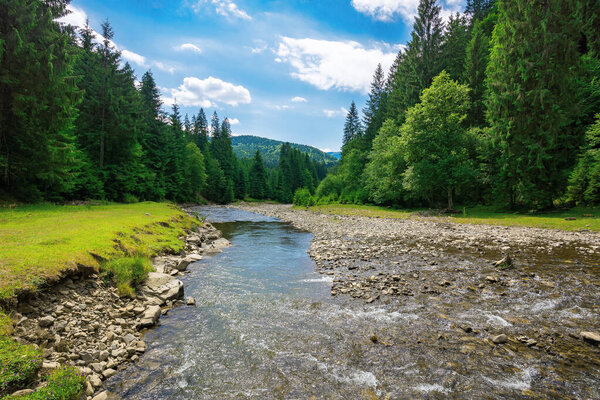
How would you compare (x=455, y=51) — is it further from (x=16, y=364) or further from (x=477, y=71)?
(x=16, y=364)

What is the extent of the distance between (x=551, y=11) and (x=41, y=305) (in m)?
39.6

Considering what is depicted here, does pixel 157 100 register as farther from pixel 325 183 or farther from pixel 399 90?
pixel 399 90

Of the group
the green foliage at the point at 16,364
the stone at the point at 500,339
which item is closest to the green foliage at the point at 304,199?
the stone at the point at 500,339

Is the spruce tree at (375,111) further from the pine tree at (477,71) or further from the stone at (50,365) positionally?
the stone at (50,365)

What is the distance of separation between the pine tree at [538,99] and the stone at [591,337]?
23584 millimetres

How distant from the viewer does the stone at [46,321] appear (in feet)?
17.6

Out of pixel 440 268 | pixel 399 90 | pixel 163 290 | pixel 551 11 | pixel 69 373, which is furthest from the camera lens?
pixel 399 90

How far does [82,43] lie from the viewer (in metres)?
34.3

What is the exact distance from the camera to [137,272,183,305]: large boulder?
26.7 ft

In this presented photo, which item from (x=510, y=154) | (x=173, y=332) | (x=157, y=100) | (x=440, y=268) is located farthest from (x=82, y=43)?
(x=510, y=154)

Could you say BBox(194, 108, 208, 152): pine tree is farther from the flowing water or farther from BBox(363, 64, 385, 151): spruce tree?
the flowing water

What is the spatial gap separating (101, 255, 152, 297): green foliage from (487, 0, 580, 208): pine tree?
3036 cm

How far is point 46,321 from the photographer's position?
5441mm

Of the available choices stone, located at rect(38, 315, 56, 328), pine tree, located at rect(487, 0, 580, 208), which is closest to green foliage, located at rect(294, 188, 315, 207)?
pine tree, located at rect(487, 0, 580, 208)
